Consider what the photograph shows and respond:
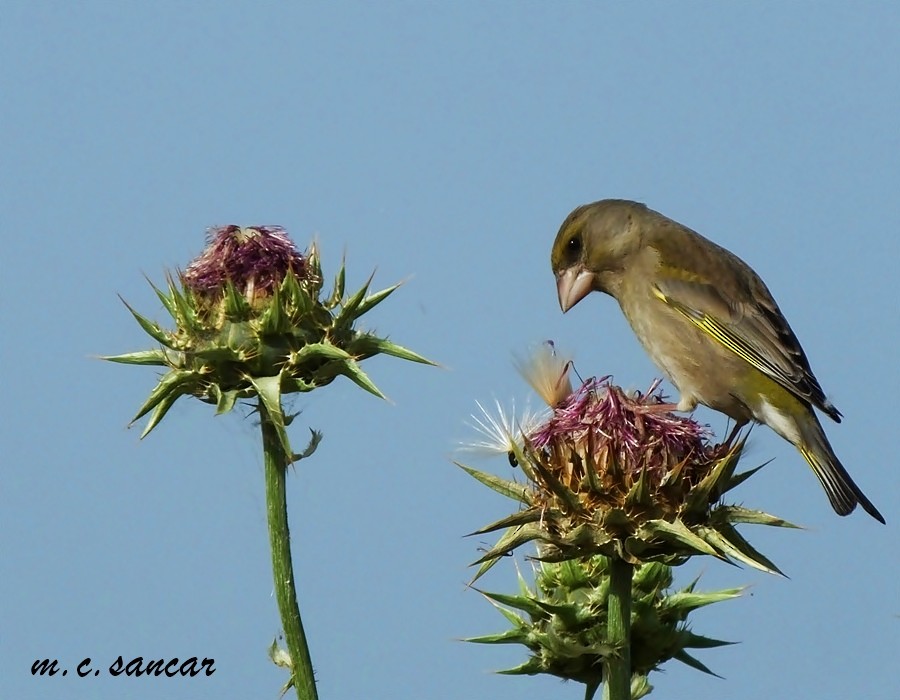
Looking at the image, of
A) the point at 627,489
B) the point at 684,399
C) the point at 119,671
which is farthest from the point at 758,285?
the point at 119,671

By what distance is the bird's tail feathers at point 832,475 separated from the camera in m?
8.35

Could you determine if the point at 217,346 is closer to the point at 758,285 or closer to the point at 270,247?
the point at 270,247

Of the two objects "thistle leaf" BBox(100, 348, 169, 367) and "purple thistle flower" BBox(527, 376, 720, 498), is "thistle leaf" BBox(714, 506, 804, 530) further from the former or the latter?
"thistle leaf" BBox(100, 348, 169, 367)

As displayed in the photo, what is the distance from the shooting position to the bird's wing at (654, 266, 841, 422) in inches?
360

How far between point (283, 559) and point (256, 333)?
4.43ft

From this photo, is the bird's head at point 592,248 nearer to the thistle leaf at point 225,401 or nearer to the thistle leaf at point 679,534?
the thistle leaf at point 225,401

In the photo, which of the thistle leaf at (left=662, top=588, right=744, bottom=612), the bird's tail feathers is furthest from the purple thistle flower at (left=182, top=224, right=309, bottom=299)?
the bird's tail feathers

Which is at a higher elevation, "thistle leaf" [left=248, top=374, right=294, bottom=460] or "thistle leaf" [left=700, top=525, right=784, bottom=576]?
"thistle leaf" [left=248, top=374, right=294, bottom=460]

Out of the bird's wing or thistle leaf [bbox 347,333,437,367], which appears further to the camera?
the bird's wing

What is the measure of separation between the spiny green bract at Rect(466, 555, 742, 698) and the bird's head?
3511 mm

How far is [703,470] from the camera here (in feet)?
21.7

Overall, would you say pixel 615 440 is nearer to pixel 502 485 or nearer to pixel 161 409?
pixel 502 485

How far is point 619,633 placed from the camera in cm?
611

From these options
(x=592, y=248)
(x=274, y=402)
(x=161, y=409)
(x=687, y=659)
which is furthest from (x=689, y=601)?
(x=592, y=248)
